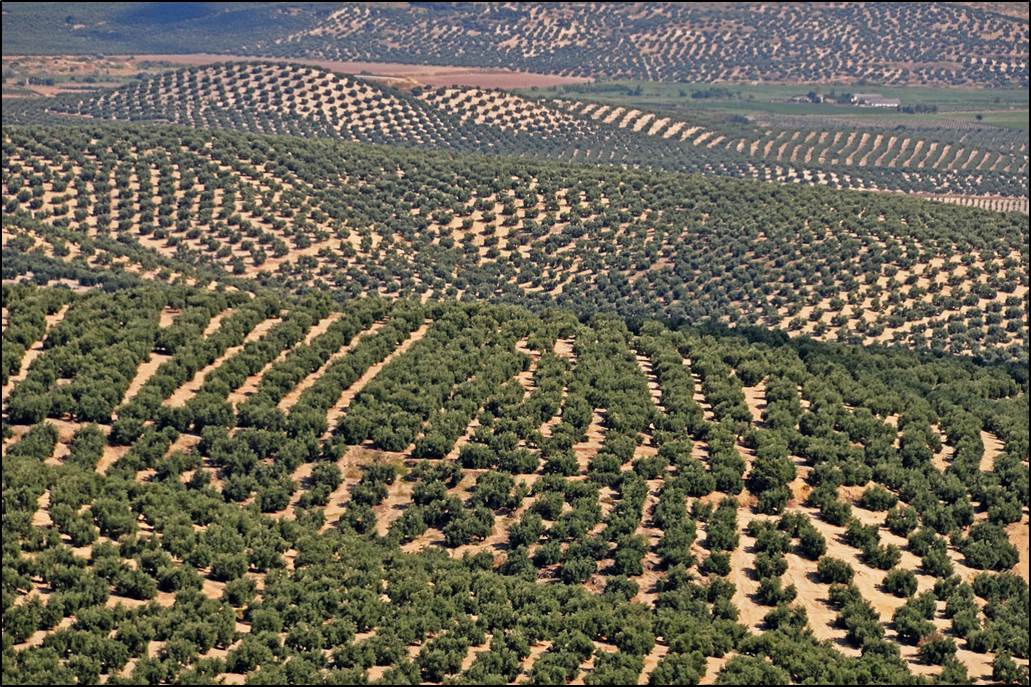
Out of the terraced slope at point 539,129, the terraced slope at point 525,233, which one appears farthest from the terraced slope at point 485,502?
the terraced slope at point 539,129

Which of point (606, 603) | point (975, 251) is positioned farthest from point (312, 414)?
point (975, 251)

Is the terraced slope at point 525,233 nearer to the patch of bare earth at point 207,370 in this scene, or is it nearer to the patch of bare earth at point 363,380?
the patch of bare earth at point 207,370

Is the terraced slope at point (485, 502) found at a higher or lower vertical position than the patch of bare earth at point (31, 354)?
lower

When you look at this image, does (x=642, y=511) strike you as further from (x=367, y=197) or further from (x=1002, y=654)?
(x=367, y=197)

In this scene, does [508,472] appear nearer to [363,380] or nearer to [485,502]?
[485,502]

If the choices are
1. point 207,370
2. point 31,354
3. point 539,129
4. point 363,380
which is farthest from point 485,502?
point 539,129

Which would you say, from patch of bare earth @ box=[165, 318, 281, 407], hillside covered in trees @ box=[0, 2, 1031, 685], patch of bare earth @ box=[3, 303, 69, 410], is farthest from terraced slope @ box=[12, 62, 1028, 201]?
patch of bare earth @ box=[3, 303, 69, 410]
